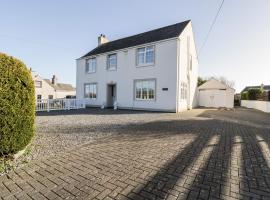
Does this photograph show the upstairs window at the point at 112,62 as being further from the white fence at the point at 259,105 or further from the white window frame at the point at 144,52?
the white fence at the point at 259,105

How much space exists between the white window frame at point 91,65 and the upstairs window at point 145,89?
6.63 meters

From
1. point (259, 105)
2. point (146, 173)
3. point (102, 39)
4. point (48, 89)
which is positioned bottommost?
A: point (146, 173)

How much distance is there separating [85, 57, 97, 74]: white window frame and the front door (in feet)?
10.0

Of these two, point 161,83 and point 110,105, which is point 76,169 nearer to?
point 161,83

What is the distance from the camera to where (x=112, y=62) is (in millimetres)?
19125

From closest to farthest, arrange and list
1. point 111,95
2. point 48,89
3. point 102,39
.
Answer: point 111,95
point 102,39
point 48,89

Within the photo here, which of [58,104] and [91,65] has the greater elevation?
[91,65]

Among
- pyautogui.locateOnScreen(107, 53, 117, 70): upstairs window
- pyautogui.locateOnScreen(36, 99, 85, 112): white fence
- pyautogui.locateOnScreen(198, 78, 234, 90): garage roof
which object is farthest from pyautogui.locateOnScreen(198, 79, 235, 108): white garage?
pyautogui.locateOnScreen(36, 99, 85, 112): white fence

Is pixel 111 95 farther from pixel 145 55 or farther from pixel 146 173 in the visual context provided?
pixel 146 173

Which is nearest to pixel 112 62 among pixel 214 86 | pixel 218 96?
pixel 214 86

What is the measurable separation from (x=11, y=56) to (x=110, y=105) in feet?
52.5

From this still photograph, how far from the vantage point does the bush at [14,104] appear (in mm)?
3521

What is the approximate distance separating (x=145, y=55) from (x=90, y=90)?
840 cm

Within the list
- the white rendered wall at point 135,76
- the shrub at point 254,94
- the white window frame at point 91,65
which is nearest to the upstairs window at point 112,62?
the white rendered wall at point 135,76
